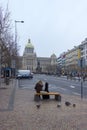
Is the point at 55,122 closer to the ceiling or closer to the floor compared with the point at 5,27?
closer to the floor

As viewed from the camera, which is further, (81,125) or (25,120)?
(25,120)

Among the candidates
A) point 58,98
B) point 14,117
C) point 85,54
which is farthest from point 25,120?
point 85,54

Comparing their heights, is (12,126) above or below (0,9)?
below

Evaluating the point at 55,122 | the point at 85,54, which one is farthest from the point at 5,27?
the point at 85,54

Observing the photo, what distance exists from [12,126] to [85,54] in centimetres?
18361

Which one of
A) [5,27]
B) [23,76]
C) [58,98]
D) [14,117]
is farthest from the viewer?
[23,76]

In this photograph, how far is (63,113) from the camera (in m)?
15.6

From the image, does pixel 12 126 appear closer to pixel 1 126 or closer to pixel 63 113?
pixel 1 126

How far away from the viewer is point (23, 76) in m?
87.3

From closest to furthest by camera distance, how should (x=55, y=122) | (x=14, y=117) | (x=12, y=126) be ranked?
(x=12, y=126) < (x=55, y=122) < (x=14, y=117)

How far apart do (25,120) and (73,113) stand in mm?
2917

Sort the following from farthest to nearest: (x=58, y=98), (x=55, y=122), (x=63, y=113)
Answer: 1. (x=58, y=98)
2. (x=63, y=113)
3. (x=55, y=122)

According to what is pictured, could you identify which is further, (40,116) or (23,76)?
(23,76)

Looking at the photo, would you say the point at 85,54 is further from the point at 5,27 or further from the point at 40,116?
the point at 40,116
